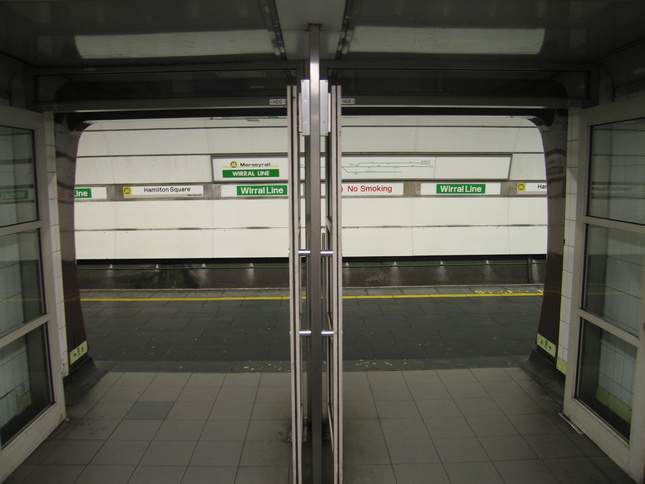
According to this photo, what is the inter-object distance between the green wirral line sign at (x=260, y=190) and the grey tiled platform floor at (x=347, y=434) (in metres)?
4.36

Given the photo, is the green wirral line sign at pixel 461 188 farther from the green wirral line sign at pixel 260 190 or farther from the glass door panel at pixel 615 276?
the glass door panel at pixel 615 276

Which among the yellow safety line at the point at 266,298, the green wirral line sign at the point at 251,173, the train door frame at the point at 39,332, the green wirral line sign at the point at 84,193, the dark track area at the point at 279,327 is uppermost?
the green wirral line sign at the point at 251,173

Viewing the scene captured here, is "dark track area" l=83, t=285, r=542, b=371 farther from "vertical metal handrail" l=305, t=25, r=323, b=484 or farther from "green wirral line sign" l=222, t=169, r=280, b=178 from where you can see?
"vertical metal handrail" l=305, t=25, r=323, b=484

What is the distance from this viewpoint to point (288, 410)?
4734mm

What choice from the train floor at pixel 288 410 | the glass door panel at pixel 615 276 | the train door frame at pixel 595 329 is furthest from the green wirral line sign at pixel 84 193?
the glass door panel at pixel 615 276

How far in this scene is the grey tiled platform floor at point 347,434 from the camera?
3760mm

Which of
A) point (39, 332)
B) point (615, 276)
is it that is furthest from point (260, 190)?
point (615, 276)

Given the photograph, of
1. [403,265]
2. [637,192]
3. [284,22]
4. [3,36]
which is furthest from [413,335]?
[3,36]

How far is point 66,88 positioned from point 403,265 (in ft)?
22.2

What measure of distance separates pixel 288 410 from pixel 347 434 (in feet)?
2.26

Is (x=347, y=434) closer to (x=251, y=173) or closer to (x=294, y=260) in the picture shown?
(x=294, y=260)

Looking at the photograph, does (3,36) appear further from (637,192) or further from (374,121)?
(374,121)

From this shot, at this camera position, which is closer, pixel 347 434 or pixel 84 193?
pixel 347 434

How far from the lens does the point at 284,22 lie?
10.0ft
